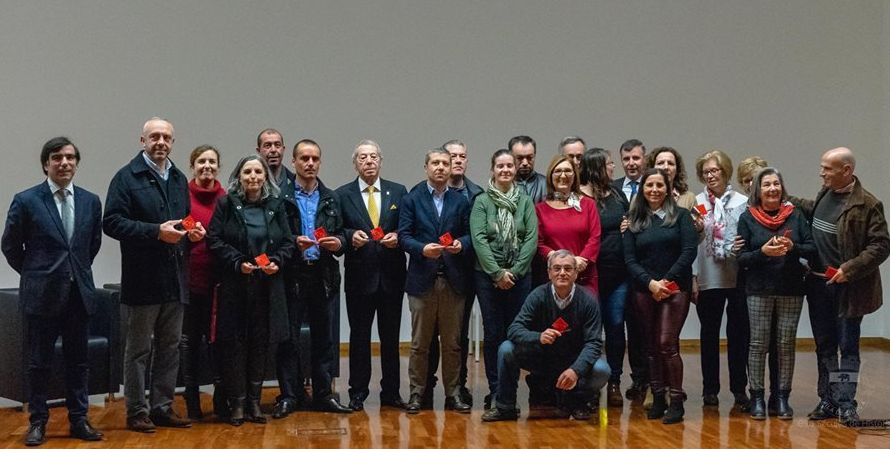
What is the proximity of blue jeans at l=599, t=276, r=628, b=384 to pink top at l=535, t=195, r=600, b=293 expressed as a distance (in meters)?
0.20

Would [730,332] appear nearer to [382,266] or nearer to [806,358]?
[382,266]

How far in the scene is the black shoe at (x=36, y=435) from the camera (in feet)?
16.5

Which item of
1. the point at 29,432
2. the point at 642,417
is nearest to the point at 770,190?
the point at 642,417

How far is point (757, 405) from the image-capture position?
19.1ft

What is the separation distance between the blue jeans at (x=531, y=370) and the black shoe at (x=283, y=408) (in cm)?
109

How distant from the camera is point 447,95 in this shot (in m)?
8.88

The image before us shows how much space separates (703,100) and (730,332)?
11.4ft

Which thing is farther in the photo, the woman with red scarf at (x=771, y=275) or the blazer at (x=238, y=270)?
the woman with red scarf at (x=771, y=275)

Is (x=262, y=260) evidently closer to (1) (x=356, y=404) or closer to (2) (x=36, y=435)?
(1) (x=356, y=404)

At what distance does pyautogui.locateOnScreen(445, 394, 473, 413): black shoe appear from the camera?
19.5 ft

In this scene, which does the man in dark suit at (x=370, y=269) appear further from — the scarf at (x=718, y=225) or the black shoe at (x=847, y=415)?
the black shoe at (x=847, y=415)

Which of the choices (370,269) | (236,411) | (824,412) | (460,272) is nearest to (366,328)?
(370,269)

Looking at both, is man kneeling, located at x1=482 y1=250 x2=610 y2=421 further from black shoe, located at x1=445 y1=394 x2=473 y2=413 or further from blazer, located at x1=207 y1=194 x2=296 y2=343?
blazer, located at x1=207 y1=194 x2=296 y2=343

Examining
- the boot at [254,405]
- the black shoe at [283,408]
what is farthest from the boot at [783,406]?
the boot at [254,405]
